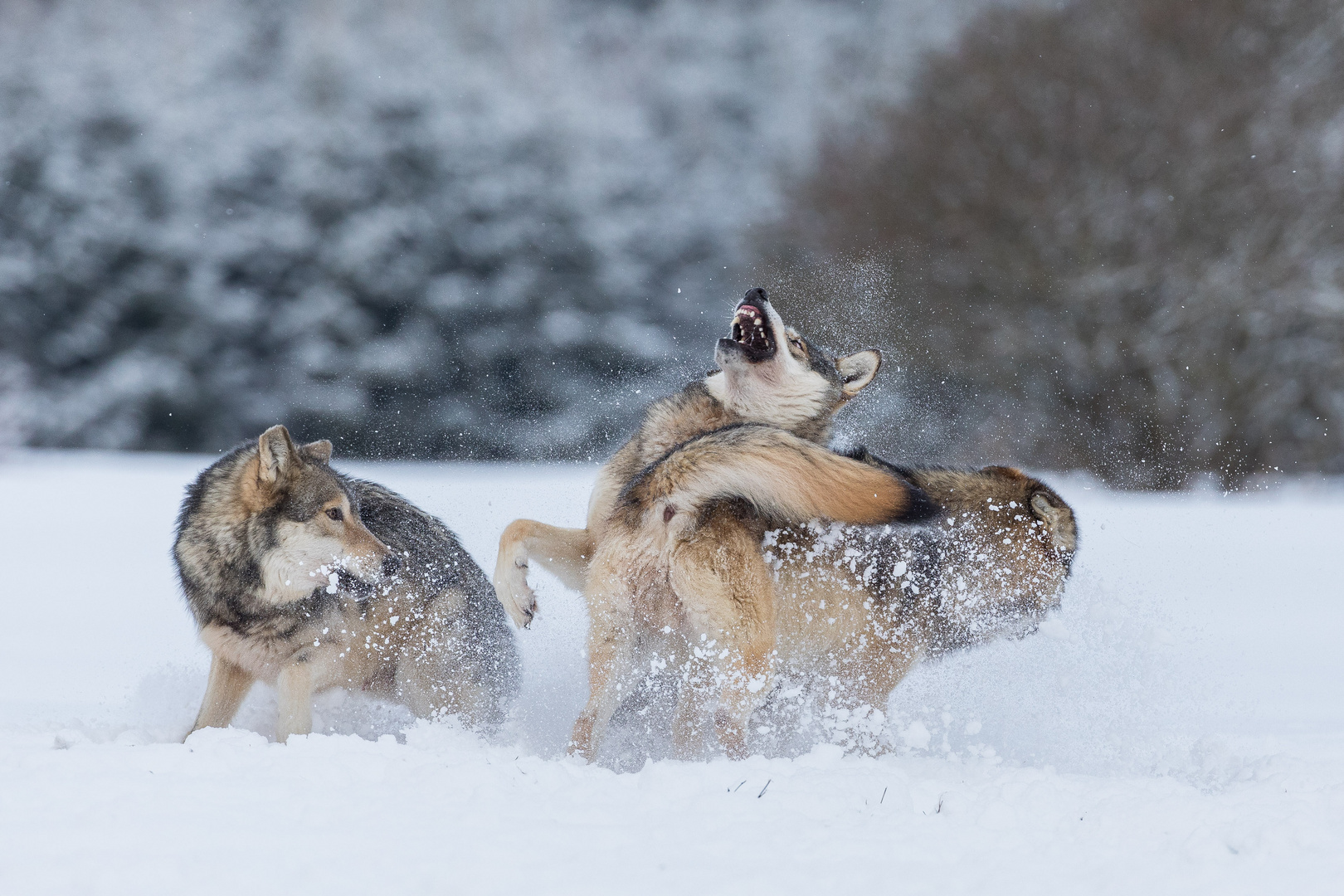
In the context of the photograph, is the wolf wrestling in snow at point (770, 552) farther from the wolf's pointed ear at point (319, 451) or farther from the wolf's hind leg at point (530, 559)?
the wolf's pointed ear at point (319, 451)

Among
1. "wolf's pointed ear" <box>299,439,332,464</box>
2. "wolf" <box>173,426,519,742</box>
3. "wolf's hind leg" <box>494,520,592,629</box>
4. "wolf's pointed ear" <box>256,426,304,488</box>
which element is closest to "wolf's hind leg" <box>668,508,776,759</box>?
"wolf's hind leg" <box>494,520,592,629</box>

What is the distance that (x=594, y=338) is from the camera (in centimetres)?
1730

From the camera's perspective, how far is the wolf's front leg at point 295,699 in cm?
421

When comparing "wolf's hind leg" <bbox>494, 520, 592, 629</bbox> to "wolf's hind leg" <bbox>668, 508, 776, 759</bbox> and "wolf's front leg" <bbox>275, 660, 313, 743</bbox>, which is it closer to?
"wolf's hind leg" <bbox>668, 508, 776, 759</bbox>

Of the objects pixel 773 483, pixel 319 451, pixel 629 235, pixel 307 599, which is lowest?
pixel 307 599

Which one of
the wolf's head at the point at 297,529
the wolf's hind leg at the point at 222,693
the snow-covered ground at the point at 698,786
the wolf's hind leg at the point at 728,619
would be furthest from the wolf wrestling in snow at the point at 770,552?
the wolf's hind leg at the point at 222,693

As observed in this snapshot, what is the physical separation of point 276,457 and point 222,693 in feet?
3.14

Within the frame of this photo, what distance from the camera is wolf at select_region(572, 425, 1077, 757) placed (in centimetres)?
356

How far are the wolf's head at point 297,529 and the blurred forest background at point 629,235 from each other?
733 centimetres

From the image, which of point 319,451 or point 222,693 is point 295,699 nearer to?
point 222,693

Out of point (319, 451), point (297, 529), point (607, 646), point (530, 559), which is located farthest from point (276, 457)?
point (607, 646)

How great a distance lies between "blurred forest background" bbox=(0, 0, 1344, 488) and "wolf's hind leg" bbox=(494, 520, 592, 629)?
719cm

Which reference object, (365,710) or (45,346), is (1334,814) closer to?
(365,710)

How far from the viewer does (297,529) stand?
14.6ft
